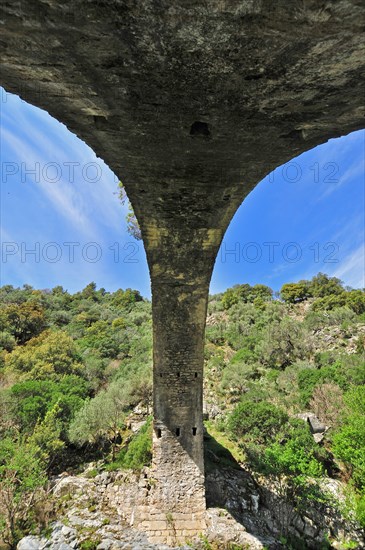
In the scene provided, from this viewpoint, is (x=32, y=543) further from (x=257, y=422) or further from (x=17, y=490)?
(x=257, y=422)

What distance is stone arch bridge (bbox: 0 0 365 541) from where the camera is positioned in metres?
2.15

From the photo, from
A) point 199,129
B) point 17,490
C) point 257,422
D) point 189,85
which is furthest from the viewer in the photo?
point 257,422

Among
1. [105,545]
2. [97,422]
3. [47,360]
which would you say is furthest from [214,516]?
[47,360]

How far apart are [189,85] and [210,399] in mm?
20907

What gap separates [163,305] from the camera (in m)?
7.79

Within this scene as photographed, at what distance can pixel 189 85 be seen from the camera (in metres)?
2.89

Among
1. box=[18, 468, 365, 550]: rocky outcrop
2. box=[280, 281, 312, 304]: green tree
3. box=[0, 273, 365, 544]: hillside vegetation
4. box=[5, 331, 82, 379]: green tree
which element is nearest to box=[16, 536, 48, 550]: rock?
box=[18, 468, 365, 550]: rocky outcrop

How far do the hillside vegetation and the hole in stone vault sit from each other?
34.1 feet

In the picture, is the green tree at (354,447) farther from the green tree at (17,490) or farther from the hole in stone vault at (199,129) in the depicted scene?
the hole in stone vault at (199,129)

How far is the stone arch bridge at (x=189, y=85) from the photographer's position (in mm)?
2146

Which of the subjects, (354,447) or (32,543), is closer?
(32,543)

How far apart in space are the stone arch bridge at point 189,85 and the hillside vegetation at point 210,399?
9.58m

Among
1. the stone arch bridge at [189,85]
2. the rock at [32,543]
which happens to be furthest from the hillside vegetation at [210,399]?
the stone arch bridge at [189,85]

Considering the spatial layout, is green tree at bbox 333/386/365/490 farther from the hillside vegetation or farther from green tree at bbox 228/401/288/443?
green tree at bbox 228/401/288/443
